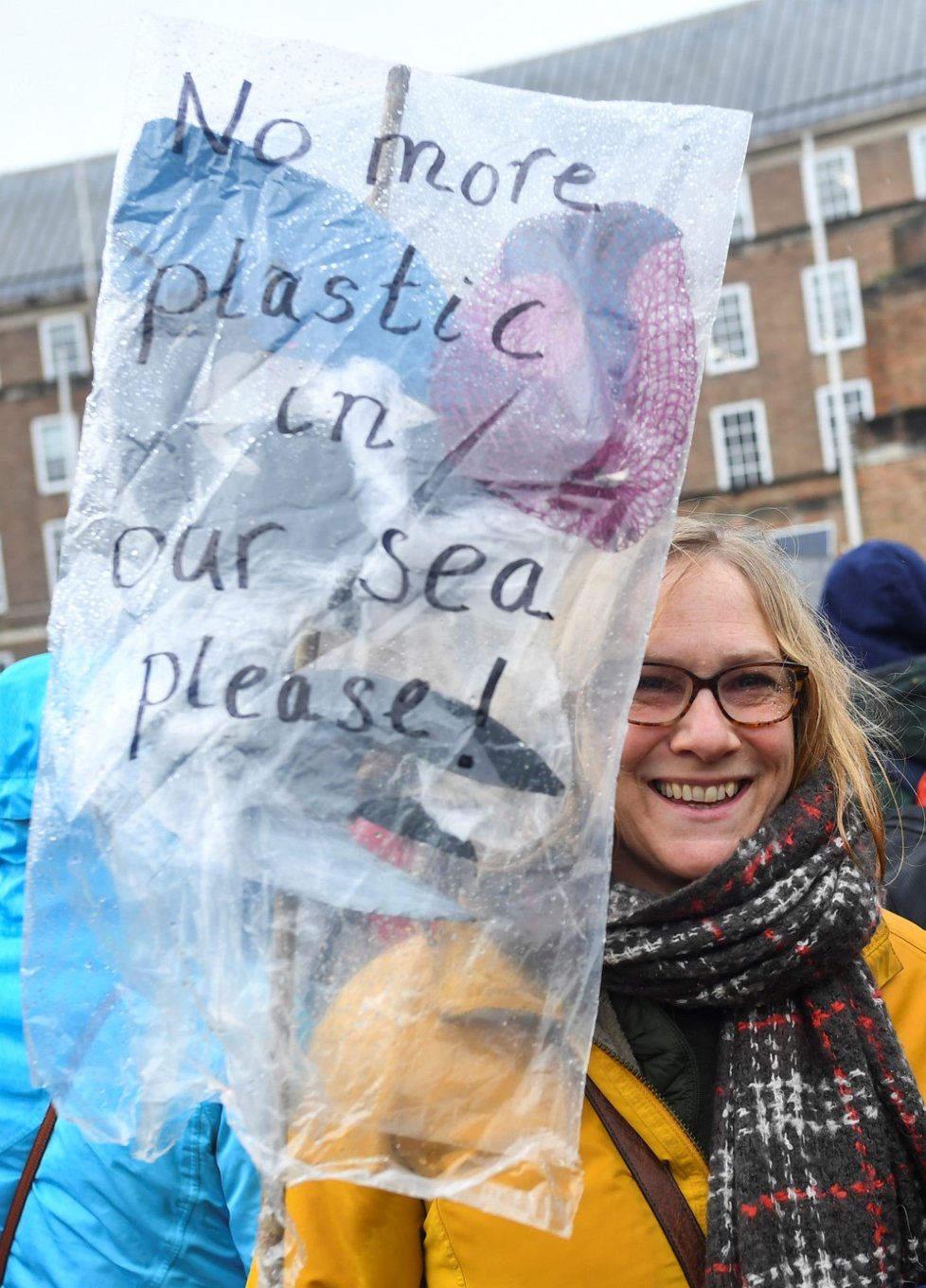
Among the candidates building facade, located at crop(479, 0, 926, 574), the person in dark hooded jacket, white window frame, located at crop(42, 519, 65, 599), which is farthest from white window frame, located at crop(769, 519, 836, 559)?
white window frame, located at crop(42, 519, 65, 599)

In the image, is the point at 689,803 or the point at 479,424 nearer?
the point at 479,424

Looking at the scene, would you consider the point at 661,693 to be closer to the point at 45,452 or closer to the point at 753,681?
the point at 753,681

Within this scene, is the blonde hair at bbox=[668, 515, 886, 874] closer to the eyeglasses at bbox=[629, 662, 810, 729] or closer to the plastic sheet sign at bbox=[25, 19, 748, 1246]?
the eyeglasses at bbox=[629, 662, 810, 729]

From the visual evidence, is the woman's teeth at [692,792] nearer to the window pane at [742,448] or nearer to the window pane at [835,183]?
the window pane at [742,448]

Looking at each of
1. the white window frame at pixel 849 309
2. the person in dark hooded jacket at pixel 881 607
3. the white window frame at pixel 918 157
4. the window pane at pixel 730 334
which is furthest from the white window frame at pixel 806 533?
the white window frame at pixel 918 157

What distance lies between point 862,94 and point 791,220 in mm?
3693

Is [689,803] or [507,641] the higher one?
[507,641]

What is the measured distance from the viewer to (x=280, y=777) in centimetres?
147

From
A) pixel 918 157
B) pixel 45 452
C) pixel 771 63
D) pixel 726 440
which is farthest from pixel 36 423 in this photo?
pixel 918 157

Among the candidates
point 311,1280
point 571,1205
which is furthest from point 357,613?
point 311,1280

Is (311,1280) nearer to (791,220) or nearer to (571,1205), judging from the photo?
(571,1205)

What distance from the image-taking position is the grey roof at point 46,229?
41688 mm

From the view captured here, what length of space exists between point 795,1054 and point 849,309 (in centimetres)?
3637

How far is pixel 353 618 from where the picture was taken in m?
1.49
